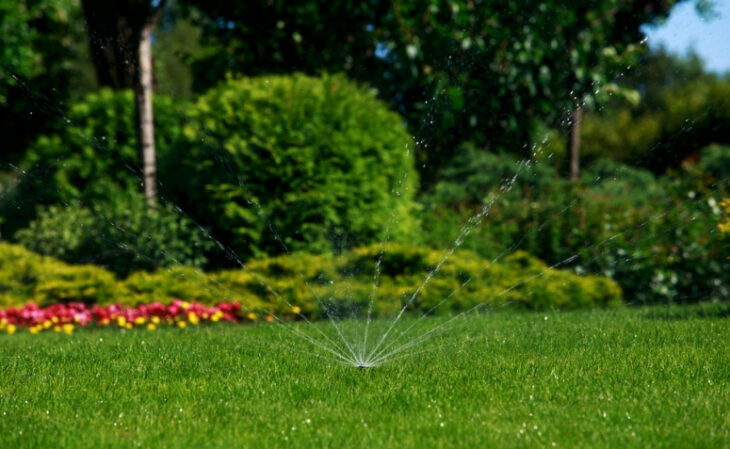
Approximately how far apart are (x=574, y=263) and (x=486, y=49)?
11.9 feet

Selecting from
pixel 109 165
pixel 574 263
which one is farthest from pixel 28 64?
pixel 574 263

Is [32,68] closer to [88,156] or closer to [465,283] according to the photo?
[88,156]

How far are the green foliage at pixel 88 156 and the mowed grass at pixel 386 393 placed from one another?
5923mm

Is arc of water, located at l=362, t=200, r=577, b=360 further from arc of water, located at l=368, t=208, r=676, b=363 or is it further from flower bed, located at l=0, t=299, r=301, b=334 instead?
flower bed, located at l=0, t=299, r=301, b=334

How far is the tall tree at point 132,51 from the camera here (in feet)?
35.0

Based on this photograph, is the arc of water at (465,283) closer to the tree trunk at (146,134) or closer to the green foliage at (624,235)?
the green foliage at (624,235)

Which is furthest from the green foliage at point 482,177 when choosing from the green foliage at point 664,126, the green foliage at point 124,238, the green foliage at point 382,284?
the green foliage at point 664,126

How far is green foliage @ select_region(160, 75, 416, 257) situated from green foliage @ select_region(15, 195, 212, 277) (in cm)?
42

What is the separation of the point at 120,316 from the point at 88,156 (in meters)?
5.64

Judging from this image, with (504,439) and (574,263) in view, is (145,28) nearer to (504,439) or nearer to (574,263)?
(574,263)

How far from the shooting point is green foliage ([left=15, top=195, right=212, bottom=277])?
972cm

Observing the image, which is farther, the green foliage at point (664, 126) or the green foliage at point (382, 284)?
the green foliage at point (664, 126)

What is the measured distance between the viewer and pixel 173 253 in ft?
31.9

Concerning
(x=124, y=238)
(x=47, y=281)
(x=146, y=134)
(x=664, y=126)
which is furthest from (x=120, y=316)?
(x=664, y=126)
